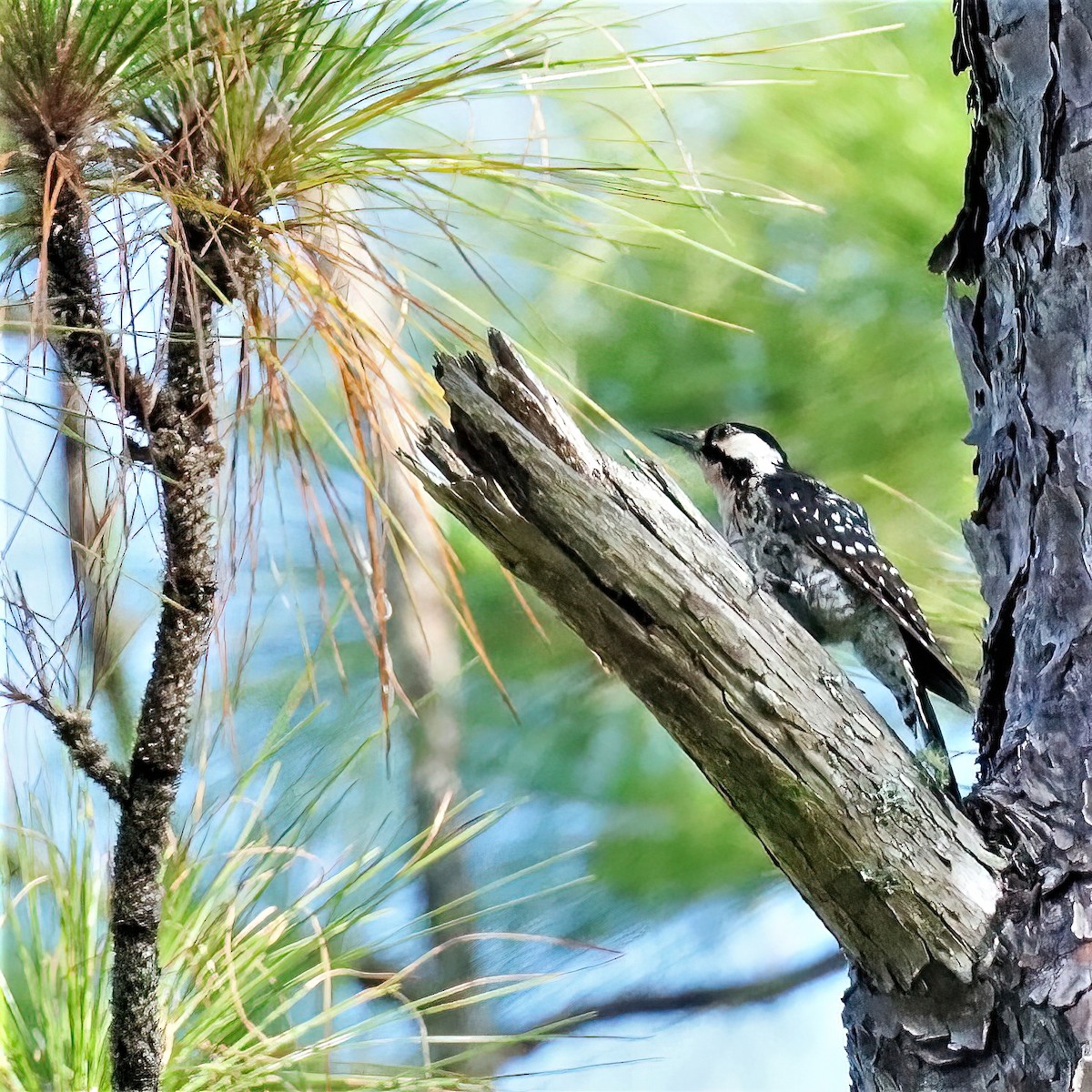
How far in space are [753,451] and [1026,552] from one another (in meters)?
0.34

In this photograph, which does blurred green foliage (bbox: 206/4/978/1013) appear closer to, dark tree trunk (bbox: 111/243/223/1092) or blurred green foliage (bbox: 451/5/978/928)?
blurred green foliage (bbox: 451/5/978/928)

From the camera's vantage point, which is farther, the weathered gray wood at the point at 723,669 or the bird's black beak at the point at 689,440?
the bird's black beak at the point at 689,440

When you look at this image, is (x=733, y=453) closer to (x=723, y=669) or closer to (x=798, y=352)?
(x=798, y=352)

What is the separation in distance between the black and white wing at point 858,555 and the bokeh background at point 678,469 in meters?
0.24

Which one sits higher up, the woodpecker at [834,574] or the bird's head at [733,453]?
the bird's head at [733,453]

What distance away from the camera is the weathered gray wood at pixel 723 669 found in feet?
1.76

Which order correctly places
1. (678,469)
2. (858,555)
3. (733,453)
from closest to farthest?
(858,555) < (733,453) < (678,469)

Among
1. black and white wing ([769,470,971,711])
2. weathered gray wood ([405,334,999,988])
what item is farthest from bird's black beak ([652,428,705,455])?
weathered gray wood ([405,334,999,988])

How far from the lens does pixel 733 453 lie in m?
1.00

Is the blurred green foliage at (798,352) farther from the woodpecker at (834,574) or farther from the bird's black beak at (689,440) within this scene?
the woodpecker at (834,574)

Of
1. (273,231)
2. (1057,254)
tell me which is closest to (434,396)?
(273,231)

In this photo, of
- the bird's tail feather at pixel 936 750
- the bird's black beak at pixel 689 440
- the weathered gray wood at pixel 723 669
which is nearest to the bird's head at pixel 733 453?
the bird's black beak at pixel 689 440

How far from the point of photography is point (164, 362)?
71 cm

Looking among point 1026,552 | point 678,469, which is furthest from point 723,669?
point 678,469
